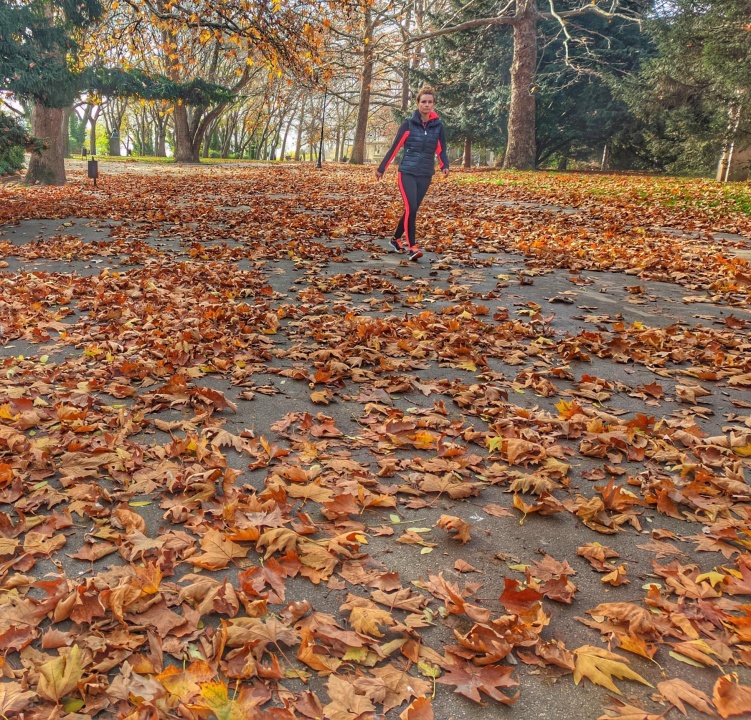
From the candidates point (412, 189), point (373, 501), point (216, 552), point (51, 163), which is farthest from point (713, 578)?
point (51, 163)

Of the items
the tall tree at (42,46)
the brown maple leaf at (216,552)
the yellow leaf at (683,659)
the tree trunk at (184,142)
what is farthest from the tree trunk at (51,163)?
the yellow leaf at (683,659)

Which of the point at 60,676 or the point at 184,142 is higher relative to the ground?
the point at 184,142

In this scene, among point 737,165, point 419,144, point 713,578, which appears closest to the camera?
point 713,578

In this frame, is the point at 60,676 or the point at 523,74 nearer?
the point at 60,676

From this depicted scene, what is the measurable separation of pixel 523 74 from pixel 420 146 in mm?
18156

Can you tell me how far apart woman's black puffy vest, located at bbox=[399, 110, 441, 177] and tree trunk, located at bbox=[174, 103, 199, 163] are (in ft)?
98.1

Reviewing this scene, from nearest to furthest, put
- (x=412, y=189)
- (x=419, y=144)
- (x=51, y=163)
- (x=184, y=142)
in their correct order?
(x=419, y=144) < (x=412, y=189) < (x=51, y=163) < (x=184, y=142)

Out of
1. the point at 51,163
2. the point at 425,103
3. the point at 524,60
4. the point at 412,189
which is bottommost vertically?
the point at 412,189

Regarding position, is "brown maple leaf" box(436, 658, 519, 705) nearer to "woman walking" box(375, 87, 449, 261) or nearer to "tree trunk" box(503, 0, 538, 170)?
"woman walking" box(375, 87, 449, 261)

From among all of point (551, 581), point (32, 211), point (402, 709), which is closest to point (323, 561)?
point (402, 709)

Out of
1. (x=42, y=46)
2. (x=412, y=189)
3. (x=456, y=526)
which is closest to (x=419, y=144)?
(x=412, y=189)

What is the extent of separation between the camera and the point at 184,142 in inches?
1398

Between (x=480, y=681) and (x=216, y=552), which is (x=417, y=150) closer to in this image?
(x=216, y=552)

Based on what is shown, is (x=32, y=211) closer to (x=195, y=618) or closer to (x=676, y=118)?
(x=195, y=618)
